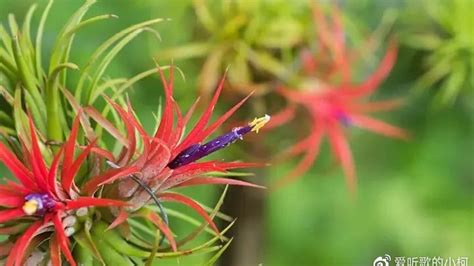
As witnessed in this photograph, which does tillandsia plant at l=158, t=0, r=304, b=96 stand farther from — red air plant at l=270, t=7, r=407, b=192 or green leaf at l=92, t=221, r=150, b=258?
green leaf at l=92, t=221, r=150, b=258

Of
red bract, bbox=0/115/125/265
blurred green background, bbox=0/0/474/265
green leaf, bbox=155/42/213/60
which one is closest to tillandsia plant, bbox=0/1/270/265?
red bract, bbox=0/115/125/265

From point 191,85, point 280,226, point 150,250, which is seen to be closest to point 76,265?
point 150,250

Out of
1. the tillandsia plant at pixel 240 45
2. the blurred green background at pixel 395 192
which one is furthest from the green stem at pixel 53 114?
the blurred green background at pixel 395 192

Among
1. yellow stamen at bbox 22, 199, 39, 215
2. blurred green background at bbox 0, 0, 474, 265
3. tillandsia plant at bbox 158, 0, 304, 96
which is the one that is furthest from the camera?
blurred green background at bbox 0, 0, 474, 265

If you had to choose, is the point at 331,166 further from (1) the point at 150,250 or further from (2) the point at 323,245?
(1) the point at 150,250

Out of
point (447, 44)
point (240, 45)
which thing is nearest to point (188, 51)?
point (240, 45)

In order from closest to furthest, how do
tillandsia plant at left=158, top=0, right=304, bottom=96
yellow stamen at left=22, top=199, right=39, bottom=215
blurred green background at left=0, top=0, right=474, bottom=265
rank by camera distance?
yellow stamen at left=22, top=199, right=39, bottom=215
tillandsia plant at left=158, top=0, right=304, bottom=96
blurred green background at left=0, top=0, right=474, bottom=265

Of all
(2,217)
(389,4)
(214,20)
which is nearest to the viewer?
(2,217)

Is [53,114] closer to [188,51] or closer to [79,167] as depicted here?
[79,167]
